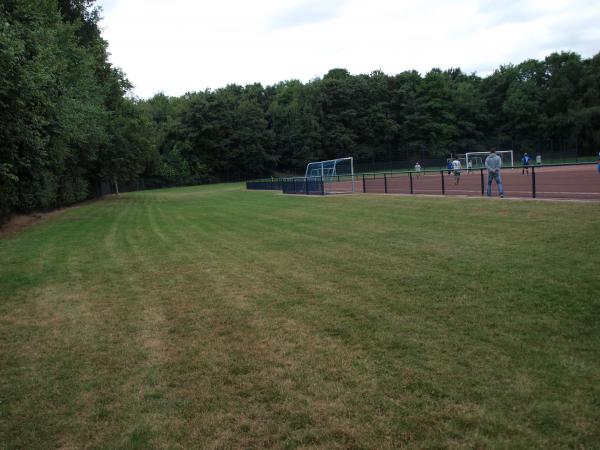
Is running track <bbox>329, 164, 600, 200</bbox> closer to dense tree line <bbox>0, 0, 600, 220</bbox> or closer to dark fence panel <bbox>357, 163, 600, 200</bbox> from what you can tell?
dark fence panel <bbox>357, 163, 600, 200</bbox>

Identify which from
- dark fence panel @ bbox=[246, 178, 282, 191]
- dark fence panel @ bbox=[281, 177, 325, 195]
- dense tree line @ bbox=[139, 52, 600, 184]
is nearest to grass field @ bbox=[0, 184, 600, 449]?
dark fence panel @ bbox=[281, 177, 325, 195]

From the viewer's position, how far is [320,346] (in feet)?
17.8

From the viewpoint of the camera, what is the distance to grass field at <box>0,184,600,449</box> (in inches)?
152

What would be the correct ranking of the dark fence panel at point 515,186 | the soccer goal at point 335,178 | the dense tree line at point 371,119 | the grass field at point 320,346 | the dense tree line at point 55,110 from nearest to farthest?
the grass field at point 320,346, the dense tree line at point 55,110, the dark fence panel at point 515,186, the soccer goal at point 335,178, the dense tree line at point 371,119

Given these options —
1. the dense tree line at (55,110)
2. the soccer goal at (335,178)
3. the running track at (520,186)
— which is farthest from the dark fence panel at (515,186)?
the dense tree line at (55,110)

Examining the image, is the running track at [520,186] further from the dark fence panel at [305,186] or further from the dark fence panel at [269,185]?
the dark fence panel at [269,185]

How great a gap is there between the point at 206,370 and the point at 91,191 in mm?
47466

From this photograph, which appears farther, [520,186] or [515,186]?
[515,186]

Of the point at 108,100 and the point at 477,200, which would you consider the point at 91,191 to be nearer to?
the point at 108,100

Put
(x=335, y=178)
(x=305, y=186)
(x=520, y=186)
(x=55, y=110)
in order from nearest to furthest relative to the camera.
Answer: (x=55, y=110) < (x=520, y=186) < (x=305, y=186) < (x=335, y=178)

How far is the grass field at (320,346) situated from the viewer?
3.85 meters

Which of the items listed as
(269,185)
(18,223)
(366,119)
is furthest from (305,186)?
(366,119)

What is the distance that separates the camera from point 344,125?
87.4 meters

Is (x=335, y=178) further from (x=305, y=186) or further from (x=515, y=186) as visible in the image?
(x=515, y=186)
